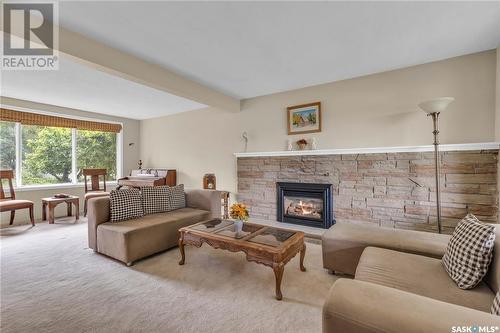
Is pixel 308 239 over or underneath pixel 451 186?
underneath

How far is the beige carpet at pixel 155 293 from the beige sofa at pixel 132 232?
13 cm

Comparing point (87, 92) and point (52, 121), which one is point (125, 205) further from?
point (52, 121)

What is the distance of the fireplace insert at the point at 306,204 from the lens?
11.5 ft

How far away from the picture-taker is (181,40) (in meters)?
2.34

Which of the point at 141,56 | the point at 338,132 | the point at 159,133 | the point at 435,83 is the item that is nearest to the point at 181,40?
the point at 141,56

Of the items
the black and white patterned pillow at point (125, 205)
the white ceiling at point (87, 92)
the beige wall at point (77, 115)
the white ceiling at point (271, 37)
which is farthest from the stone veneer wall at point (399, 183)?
the beige wall at point (77, 115)

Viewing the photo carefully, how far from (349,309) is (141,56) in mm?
3103

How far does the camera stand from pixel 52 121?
15.1ft

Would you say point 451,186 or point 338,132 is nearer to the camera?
point 451,186

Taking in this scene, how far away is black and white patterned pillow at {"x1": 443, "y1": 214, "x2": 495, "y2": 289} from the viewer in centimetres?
126

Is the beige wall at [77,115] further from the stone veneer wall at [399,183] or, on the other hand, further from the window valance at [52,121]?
the stone veneer wall at [399,183]

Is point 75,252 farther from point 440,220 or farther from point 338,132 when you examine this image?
point 440,220

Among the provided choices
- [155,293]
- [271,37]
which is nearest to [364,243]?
[155,293]

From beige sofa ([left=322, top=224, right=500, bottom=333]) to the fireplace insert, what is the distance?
1.17 metres
